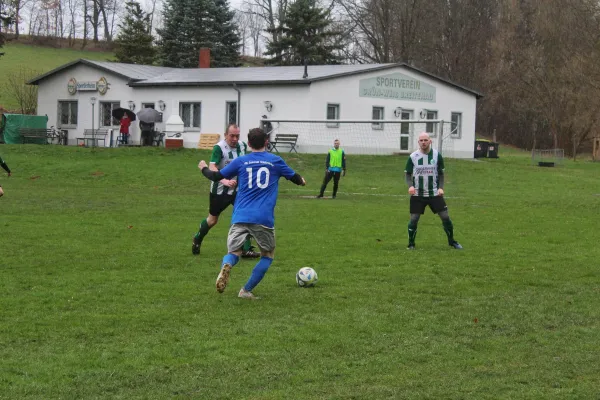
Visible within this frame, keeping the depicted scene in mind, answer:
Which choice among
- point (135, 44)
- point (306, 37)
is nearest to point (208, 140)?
Answer: point (306, 37)

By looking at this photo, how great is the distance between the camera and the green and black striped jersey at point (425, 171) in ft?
46.3

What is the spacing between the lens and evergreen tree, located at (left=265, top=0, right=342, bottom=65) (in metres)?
64.0

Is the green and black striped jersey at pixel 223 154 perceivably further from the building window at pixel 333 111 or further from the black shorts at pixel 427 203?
the building window at pixel 333 111

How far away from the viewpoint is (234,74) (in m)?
47.2

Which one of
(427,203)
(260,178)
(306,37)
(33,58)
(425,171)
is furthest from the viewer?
(33,58)

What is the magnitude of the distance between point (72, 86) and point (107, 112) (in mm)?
2918

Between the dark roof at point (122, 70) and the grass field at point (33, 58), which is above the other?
the grass field at point (33, 58)

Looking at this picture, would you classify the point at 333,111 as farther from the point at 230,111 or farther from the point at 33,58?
the point at 33,58

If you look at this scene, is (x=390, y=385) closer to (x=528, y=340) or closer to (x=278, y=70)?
(x=528, y=340)

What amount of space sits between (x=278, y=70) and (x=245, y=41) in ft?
172

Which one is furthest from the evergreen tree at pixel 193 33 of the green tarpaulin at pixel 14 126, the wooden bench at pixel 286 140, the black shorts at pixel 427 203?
the black shorts at pixel 427 203

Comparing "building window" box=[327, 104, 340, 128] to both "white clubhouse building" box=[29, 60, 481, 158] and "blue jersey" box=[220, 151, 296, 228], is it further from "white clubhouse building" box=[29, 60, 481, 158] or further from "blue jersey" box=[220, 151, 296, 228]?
"blue jersey" box=[220, 151, 296, 228]

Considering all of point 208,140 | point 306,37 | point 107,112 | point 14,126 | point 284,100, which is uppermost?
point 306,37

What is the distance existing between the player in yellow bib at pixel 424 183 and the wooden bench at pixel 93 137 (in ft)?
117
